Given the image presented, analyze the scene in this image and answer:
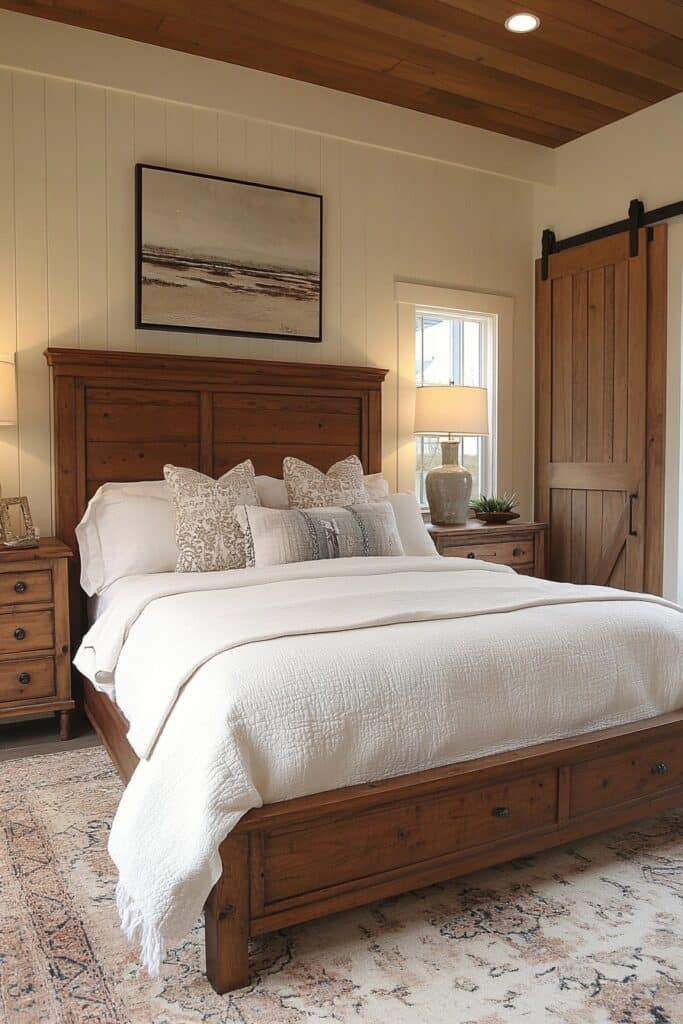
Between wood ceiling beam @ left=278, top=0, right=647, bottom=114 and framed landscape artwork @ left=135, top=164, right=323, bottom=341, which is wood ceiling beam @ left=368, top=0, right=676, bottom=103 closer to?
wood ceiling beam @ left=278, top=0, right=647, bottom=114

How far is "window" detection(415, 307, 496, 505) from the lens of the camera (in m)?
4.64

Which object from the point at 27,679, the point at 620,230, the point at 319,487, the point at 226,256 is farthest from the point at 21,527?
the point at 620,230

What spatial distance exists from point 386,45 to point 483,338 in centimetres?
174

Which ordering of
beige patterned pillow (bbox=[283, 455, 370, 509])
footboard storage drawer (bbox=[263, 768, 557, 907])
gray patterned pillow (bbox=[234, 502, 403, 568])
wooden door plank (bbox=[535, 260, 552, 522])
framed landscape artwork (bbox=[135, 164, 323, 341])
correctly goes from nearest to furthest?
footboard storage drawer (bbox=[263, 768, 557, 907]) → gray patterned pillow (bbox=[234, 502, 403, 568]) → beige patterned pillow (bbox=[283, 455, 370, 509]) → framed landscape artwork (bbox=[135, 164, 323, 341]) → wooden door plank (bbox=[535, 260, 552, 522])

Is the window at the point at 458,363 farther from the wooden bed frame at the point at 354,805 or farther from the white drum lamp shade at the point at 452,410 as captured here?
the wooden bed frame at the point at 354,805

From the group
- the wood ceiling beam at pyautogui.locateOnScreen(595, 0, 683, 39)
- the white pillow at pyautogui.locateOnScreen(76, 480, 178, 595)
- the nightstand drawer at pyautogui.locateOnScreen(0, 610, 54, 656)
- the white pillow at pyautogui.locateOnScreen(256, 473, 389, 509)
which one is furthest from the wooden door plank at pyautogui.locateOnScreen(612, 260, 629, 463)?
the nightstand drawer at pyautogui.locateOnScreen(0, 610, 54, 656)

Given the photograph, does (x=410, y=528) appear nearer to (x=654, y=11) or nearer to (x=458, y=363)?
(x=458, y=363)

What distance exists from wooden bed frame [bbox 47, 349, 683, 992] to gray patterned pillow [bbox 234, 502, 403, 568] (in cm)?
80

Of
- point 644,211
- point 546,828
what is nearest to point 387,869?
point 546,828

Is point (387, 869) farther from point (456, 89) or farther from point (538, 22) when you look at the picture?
point (456, 89)

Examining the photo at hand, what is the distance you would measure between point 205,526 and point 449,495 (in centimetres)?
160

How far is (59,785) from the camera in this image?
280cm

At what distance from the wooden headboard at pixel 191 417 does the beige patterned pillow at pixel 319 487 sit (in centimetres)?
34

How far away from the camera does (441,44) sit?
144 inches
